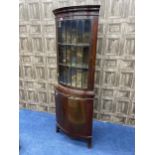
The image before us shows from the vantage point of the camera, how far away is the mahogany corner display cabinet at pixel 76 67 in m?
1.84

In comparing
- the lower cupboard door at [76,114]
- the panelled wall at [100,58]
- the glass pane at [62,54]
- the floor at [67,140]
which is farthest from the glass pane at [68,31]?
the floor at [67,140]

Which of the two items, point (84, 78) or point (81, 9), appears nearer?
point (81, 9)

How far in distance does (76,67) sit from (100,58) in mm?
499

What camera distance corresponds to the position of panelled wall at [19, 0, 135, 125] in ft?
7.34

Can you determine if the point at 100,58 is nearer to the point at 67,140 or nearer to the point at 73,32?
the point at 73,32

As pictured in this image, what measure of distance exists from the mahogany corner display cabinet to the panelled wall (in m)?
0.48

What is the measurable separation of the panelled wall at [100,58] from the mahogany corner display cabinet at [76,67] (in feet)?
1.59

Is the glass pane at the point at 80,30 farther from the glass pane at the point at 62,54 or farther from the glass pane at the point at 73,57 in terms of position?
the glass pane at the point at 62,54

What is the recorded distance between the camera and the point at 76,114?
2.02 metres

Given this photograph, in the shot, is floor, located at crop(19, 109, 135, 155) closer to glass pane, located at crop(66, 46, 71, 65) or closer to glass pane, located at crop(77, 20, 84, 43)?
glass pane, located at crop(66, 46, 71, 65)

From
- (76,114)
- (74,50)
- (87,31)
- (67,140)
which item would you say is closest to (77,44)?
(74,50)

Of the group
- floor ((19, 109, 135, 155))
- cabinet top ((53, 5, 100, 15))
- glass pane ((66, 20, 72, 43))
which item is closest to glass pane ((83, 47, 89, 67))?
Answer: glass pane ((66, 20, 72, 43))
